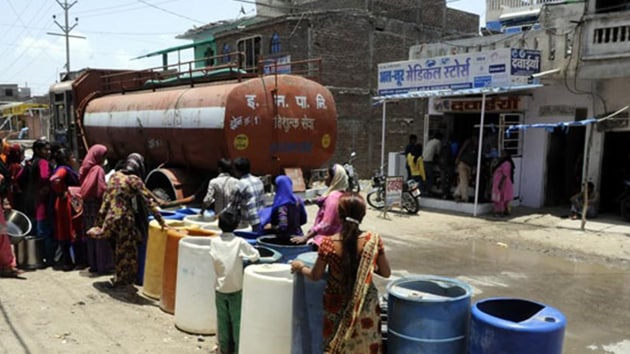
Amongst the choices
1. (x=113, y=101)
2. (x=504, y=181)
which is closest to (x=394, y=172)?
(x=504, y=181)

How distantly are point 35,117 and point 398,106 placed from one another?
1308 inches

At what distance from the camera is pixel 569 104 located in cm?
1166

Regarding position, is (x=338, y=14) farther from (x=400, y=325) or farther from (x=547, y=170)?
(x=400, y=325)

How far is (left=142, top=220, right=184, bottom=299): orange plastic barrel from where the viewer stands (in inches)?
211

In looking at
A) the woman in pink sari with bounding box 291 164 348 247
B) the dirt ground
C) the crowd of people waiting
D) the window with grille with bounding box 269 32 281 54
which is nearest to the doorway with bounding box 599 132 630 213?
the dirt ground

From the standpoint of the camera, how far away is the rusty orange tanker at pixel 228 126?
29.0ft

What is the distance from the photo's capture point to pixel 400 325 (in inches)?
120

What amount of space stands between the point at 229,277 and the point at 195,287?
72 centimetres

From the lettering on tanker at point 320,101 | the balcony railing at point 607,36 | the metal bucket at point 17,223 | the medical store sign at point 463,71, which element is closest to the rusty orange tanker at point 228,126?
the lettering on tanker at point 320,101

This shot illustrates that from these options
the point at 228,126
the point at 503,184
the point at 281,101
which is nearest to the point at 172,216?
the point at 228,126

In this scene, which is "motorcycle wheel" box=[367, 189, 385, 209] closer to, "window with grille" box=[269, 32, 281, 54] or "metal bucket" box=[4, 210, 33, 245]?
"metal bucket" box=[4, 210, 33, 245]

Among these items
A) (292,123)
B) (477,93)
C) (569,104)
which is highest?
(477,93)

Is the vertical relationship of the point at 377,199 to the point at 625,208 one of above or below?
below

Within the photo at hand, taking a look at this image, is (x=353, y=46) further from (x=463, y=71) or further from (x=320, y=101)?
(x=320, y=101)
